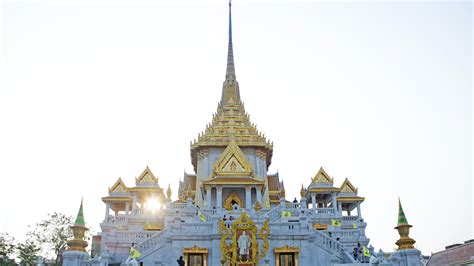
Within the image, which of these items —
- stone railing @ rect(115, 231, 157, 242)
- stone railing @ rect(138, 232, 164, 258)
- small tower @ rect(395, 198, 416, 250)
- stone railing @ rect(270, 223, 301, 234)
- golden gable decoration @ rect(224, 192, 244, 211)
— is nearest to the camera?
small tower @ rect(395, 198, 416, 250)

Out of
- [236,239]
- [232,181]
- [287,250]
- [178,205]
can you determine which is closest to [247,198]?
[232,181]

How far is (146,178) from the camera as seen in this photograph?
130ft

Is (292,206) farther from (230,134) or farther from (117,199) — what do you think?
(117,199)

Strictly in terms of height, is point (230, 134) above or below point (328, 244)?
above

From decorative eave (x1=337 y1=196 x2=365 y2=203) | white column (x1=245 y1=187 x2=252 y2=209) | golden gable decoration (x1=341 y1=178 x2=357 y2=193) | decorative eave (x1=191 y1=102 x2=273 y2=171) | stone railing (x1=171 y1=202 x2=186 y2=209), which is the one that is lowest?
stone railing (x1=171 y1=202 x2=186 y2=209)

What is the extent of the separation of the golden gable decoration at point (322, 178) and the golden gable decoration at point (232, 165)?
6.27 meters

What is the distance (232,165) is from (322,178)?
27.9 feet

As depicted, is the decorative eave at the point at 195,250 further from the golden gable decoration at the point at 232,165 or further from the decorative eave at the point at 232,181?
the golden gable decoration at the point at 232,165

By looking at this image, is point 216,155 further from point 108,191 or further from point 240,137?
point 108,191

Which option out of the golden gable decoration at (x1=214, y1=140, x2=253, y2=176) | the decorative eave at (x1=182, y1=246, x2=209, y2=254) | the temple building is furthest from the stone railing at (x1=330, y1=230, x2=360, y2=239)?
the golden gable decoration at (x1=214, y1=140, x2=253, y2=176)

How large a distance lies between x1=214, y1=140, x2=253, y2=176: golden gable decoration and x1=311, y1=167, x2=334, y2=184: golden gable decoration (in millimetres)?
6270

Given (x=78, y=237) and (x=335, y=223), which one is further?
(x=335, y=223)

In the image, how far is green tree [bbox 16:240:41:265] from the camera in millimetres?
32831

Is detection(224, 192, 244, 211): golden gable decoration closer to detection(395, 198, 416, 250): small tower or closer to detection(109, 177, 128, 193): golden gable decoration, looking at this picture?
detection(109, 177, 128, 193): golden gable decoration
